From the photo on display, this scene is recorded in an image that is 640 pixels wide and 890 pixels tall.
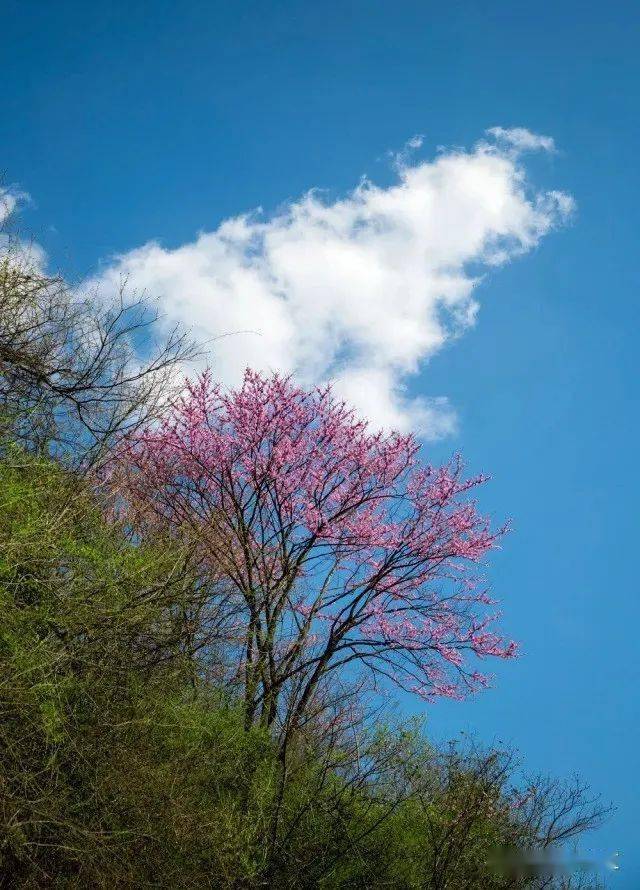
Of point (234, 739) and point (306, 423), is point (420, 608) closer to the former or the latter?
point (306, 423)

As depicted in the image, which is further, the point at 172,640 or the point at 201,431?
the point at 201,431

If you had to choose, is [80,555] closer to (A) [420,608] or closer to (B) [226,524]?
(B) [226,524]

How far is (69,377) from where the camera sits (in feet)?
22.8

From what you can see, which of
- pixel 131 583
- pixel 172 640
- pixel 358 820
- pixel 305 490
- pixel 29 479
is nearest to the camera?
pixel 131 583

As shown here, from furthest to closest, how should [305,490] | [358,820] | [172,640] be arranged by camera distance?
[305,490] < [358,820] < [172,640]

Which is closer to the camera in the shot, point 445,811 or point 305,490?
point 445,811

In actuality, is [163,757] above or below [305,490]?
below

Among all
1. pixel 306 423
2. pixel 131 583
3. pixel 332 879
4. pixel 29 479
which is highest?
pixel 306 423

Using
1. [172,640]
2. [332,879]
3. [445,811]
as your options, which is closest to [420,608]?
[445,811]

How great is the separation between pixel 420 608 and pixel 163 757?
5.57 metres

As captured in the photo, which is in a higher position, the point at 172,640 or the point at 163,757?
the point at 172,640

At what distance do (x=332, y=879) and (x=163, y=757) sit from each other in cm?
208

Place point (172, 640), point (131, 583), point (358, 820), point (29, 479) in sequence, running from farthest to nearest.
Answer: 1. point (358, 820)
2. point (172, 640)
3. point (29, 479)
4. point (131, 583)

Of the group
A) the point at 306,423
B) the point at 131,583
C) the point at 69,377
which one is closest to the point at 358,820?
the point at 131,583
